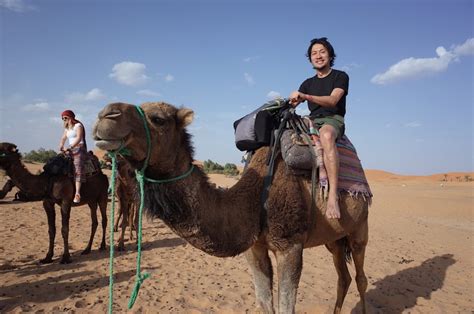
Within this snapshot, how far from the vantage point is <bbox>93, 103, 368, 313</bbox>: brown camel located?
241 centimetres

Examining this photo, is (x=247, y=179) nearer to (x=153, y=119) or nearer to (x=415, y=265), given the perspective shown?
(x=153, y=119)

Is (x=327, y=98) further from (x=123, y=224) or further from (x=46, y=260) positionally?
(x=123, y=224)

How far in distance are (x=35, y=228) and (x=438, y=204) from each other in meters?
19.8

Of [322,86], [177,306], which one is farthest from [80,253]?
[322,86]

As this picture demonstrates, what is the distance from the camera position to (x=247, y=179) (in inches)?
132

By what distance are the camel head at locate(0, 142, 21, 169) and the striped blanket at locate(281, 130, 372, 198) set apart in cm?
650

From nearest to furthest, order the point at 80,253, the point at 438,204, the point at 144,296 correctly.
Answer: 1. the point at 144,296
2. the point at 80,253
3. the point at 438,204

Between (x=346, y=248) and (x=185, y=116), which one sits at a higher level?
(x=185, y=116)

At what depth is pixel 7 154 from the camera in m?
7.27

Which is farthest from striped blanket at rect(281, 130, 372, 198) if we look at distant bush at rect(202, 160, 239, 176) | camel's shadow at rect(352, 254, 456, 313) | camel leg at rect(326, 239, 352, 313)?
distant bush at rect(202, 160, 239, 176)

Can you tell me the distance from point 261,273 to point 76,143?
19.0ft

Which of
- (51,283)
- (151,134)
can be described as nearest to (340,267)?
(151,134)

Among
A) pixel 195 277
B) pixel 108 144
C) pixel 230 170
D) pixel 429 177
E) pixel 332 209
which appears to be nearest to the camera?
pixel 108 144

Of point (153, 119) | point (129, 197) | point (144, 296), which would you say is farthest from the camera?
point (129, 197)
